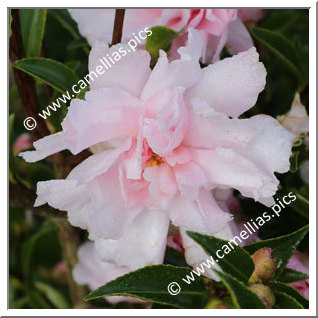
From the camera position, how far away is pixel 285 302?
771 millimetres

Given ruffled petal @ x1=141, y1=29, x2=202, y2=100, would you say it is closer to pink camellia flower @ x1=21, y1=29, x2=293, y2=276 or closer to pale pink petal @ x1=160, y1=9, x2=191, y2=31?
pink camellia flower @ x1=21, y1=29, x2=293, y2=276

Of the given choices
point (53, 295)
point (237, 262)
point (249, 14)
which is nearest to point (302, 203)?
point (237, 262)

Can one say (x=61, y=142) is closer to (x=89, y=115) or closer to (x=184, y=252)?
(x=89, y=115)

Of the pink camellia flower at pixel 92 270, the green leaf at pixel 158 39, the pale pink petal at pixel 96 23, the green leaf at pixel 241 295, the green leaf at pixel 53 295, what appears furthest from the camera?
the green leaf at pixel 53 295

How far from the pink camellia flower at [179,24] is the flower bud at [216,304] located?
0.32 meters

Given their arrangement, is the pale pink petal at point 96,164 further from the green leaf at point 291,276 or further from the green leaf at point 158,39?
the green leaf at point 291,276

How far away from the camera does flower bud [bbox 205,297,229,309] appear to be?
787 millimetres

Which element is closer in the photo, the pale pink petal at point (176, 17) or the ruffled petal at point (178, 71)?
the ruffled petal at point (178, 71)

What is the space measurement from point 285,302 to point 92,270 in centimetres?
44

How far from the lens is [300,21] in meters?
1.34

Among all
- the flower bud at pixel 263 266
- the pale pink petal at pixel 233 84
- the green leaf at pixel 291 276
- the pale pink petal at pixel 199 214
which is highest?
the pale pink petal at pixel 233 84

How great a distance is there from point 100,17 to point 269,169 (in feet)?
1.13

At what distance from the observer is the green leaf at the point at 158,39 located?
0.80m

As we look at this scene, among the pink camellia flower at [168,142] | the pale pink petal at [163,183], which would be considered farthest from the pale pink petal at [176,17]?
the pale pink petal at [163,183]
